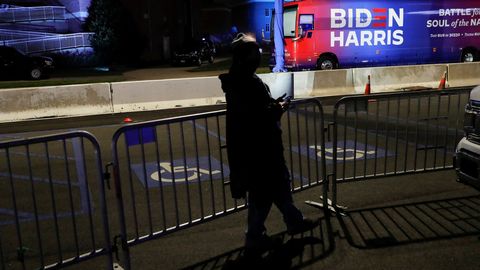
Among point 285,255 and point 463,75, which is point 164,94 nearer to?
point 285,255

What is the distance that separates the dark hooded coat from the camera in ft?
12.1

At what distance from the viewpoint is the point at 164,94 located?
42.5 feet

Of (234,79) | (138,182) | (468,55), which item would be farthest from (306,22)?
(234,79)

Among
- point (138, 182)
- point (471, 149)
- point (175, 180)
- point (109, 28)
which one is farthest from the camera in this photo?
point (109, 28)

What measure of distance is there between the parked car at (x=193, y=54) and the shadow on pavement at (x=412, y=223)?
2791 cm

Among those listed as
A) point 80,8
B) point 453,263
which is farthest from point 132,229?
point 80,8

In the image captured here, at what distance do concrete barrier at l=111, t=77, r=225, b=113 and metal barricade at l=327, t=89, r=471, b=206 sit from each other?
4.92 m

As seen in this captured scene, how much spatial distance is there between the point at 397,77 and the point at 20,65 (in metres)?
16.8

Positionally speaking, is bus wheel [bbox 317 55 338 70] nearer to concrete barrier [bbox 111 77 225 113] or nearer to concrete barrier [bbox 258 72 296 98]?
concrete barrier [bbox 258 72 296 98]

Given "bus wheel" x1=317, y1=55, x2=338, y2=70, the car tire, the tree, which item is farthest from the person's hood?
the tree

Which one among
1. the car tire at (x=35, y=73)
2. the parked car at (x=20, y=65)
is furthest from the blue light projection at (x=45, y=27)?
the car tire at (x=35, y=73)

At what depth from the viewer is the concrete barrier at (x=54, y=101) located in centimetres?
1168

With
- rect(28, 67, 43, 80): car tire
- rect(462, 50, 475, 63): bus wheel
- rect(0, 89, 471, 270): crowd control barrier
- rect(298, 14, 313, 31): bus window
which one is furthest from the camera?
rect(462, 50, 475, 63): bus wheel

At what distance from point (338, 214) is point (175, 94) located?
8.80 m
